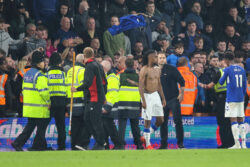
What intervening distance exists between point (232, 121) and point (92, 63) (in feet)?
12.2

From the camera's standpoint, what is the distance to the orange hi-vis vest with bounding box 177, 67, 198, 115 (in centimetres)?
1805

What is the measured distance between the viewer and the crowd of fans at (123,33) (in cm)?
1883

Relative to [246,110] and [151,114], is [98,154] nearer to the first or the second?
[151,114]

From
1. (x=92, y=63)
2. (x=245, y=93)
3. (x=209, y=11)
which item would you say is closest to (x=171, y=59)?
(x=245, y=93)

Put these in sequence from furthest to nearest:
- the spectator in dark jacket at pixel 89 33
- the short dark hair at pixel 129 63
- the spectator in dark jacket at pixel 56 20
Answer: the spectator in dark jacket at pixel 56 20, the spectator in dark jacket at pixel 89 33, the short dark hair at pixel 129 63

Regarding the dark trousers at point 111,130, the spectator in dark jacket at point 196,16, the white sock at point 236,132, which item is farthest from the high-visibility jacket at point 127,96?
the spectator in dark jacket at point 196,16

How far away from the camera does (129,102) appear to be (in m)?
16.7

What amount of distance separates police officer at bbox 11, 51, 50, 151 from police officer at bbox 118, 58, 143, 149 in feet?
6.77

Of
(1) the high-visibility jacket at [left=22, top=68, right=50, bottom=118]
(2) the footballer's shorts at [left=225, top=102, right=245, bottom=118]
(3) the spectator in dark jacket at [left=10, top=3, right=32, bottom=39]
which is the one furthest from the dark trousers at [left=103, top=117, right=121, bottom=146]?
(3) the spectator in dark jacket at [left=10, top=3, right=32, bottom=39]

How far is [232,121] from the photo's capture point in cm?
1622

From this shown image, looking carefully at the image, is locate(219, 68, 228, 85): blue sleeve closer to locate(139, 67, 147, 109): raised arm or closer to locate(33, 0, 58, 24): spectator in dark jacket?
locate(139, 67, 147, 109): raised arm

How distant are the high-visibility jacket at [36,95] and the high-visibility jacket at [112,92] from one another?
178 centimetres

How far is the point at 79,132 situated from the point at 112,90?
1531mm

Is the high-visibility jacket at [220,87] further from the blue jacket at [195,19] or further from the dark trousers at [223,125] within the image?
the blue jacket at [195,19]
